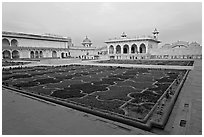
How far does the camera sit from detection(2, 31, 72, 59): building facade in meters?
39.7

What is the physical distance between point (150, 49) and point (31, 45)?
31.5 metres

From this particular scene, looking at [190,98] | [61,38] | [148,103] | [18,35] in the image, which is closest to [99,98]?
[148,103]

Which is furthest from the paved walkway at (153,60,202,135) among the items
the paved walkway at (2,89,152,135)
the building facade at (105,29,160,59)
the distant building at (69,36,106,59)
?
the distant building at (69,36,106,59)

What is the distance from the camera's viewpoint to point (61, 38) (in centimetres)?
5316

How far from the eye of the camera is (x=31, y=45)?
4684cm

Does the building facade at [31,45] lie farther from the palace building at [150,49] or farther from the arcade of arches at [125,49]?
the palace building at [150,49]

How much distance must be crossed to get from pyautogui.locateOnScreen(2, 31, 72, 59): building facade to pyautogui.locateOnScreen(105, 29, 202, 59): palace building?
14627 millimetres

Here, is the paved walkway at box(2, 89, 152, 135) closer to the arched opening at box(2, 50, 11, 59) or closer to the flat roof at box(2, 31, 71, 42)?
the arched opening at box(2, 50, 11, 59)

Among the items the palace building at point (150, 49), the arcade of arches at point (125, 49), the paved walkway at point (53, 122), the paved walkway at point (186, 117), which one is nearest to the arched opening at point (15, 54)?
the palace building at point (150, 49)

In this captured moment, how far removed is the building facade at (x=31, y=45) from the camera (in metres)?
39.7

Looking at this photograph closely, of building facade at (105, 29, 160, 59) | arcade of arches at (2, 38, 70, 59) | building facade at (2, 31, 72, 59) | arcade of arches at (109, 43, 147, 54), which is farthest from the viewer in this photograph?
arcade of arches at (109, 43, 147, 54)

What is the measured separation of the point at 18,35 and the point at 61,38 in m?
12.9

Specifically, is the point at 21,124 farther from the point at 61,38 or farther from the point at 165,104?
the point at 61,38

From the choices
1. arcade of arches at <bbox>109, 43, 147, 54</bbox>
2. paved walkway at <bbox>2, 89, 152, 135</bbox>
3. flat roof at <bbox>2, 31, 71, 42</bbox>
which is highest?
flat roof at <bbox>2, 31, 71, 42</bbox>
